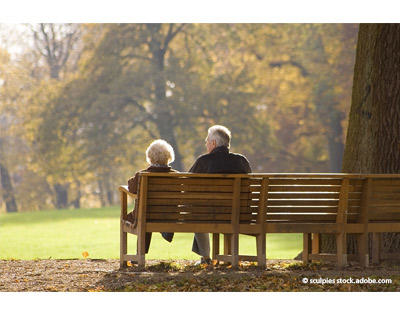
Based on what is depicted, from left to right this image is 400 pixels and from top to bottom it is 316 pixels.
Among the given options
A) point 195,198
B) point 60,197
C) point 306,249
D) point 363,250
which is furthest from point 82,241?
point 60,197

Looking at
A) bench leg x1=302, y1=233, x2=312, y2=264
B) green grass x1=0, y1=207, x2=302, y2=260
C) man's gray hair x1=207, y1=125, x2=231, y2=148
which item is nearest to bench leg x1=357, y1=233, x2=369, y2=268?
bench leg x1=302, y1=233, x2=312, y2=264

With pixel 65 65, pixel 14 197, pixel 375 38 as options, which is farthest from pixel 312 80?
pixel 375 38

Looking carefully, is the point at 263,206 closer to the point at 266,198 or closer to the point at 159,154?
the point at 266,198

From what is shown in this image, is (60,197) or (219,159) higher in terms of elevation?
(219,159)

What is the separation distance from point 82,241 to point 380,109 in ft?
27.4

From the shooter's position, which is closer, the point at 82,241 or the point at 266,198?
the point at 266,198

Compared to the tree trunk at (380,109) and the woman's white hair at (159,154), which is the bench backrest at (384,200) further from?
the woman's white hair at (159,154)

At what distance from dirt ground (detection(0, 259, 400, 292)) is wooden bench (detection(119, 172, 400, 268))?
270 millimetres

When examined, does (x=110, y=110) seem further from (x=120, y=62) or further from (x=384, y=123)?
(x=384, y=123)

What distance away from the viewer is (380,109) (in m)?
10.0

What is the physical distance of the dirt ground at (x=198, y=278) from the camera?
7.49 m

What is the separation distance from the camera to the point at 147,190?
8375 mm

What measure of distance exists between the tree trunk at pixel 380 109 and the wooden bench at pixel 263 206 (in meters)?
1.08

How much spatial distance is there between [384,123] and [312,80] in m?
26.4
